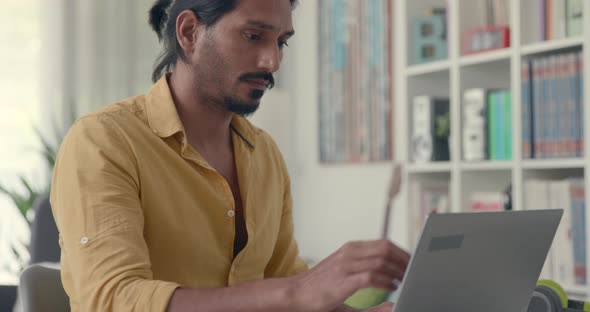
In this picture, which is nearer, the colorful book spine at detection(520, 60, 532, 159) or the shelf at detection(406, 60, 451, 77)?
the colorful book spine at detection(520, 60, 532, 159)

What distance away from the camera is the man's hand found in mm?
1004

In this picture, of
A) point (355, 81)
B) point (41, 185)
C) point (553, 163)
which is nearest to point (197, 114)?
point (553, 163)

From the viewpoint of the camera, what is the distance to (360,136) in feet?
12.4

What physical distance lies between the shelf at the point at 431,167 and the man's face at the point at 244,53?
1.41m

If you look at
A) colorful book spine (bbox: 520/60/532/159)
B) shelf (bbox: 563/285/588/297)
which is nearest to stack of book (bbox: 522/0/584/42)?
colorful book spine (bbox: 520/60/532/159)

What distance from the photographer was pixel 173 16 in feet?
5.65

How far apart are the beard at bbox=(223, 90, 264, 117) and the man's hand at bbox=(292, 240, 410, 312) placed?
0.57 meters

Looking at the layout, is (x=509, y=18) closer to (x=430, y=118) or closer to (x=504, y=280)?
(x=430, y=118)

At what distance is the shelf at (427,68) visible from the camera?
290cm

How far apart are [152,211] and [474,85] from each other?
5.66ft

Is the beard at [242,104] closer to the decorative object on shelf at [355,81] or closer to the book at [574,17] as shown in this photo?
the book at [574,17]

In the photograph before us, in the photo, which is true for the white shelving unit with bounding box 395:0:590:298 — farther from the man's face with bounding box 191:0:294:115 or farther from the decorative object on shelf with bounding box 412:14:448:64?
the man's face with bounding box 191:0:294:115

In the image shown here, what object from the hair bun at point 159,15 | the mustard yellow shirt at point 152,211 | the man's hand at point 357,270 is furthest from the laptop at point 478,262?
the hair bun at point 159,15

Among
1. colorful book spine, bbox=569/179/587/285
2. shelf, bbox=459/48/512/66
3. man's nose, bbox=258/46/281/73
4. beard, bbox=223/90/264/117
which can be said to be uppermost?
shelf, bbox=459/48/512/66
